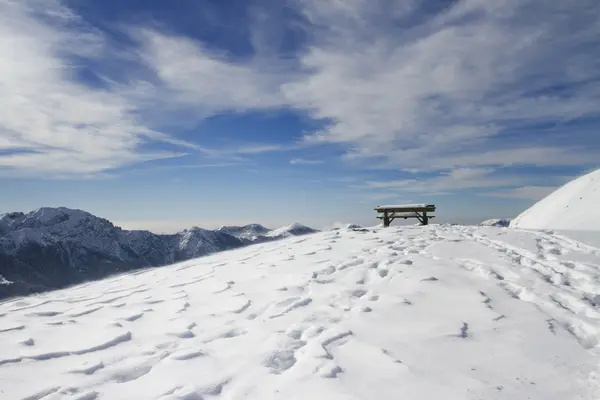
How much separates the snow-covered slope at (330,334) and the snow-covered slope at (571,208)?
6625 mm

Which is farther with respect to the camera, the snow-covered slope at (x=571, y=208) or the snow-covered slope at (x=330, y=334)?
the snow-covered slope at (x=571, y=208)

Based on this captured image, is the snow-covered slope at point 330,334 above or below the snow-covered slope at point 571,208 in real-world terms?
below

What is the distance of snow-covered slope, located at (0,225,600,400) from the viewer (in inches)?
132

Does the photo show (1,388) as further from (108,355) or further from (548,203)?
(548,203)

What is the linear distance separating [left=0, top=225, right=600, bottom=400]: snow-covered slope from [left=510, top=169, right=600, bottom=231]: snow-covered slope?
6.63 metres

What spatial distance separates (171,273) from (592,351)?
8.48m

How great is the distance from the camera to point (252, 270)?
26.7 feet

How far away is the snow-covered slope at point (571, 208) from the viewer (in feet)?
43.5

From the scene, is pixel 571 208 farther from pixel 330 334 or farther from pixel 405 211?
pixel 330 334

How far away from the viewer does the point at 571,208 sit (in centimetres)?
1565

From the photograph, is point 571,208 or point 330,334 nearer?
point 330,334

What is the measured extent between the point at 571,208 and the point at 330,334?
1606cm

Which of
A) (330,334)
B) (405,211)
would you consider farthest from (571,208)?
(330,334)

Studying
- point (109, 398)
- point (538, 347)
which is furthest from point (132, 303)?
point (538, 347)
